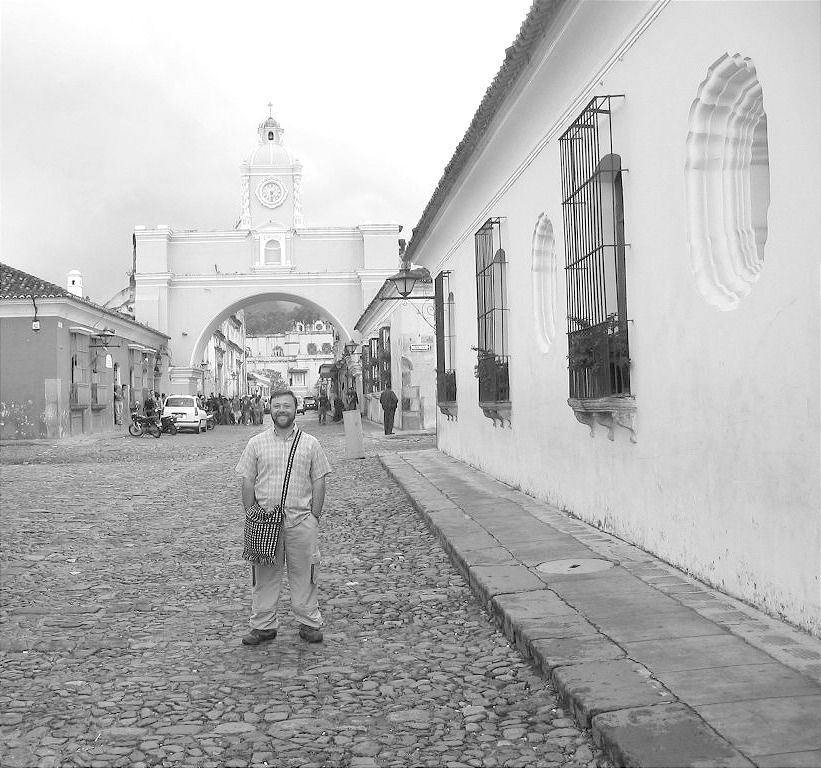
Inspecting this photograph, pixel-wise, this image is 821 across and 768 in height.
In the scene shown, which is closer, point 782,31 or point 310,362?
point 782,31

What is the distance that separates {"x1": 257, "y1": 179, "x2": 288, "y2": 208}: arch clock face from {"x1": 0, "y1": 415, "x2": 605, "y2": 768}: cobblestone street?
37804 millimetres

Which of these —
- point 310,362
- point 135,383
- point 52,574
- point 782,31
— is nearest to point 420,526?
point 52,574

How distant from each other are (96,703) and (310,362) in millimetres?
94570

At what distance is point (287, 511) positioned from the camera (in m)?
5.02

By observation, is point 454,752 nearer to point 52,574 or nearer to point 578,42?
point 52,574

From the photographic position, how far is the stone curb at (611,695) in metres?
2.96

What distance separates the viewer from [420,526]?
8.79 metres

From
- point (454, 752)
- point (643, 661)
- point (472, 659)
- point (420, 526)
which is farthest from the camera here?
point (420, 526)

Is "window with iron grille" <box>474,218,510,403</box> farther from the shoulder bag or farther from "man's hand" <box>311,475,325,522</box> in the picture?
the shoulder bag

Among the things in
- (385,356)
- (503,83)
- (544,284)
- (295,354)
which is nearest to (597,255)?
(503,83)

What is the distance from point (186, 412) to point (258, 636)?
1162 inches

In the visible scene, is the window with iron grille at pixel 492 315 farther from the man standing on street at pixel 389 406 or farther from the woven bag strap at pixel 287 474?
the man standing on street at pixel 389 406

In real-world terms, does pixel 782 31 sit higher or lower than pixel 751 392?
higher

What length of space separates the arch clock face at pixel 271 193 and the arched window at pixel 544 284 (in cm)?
3720
